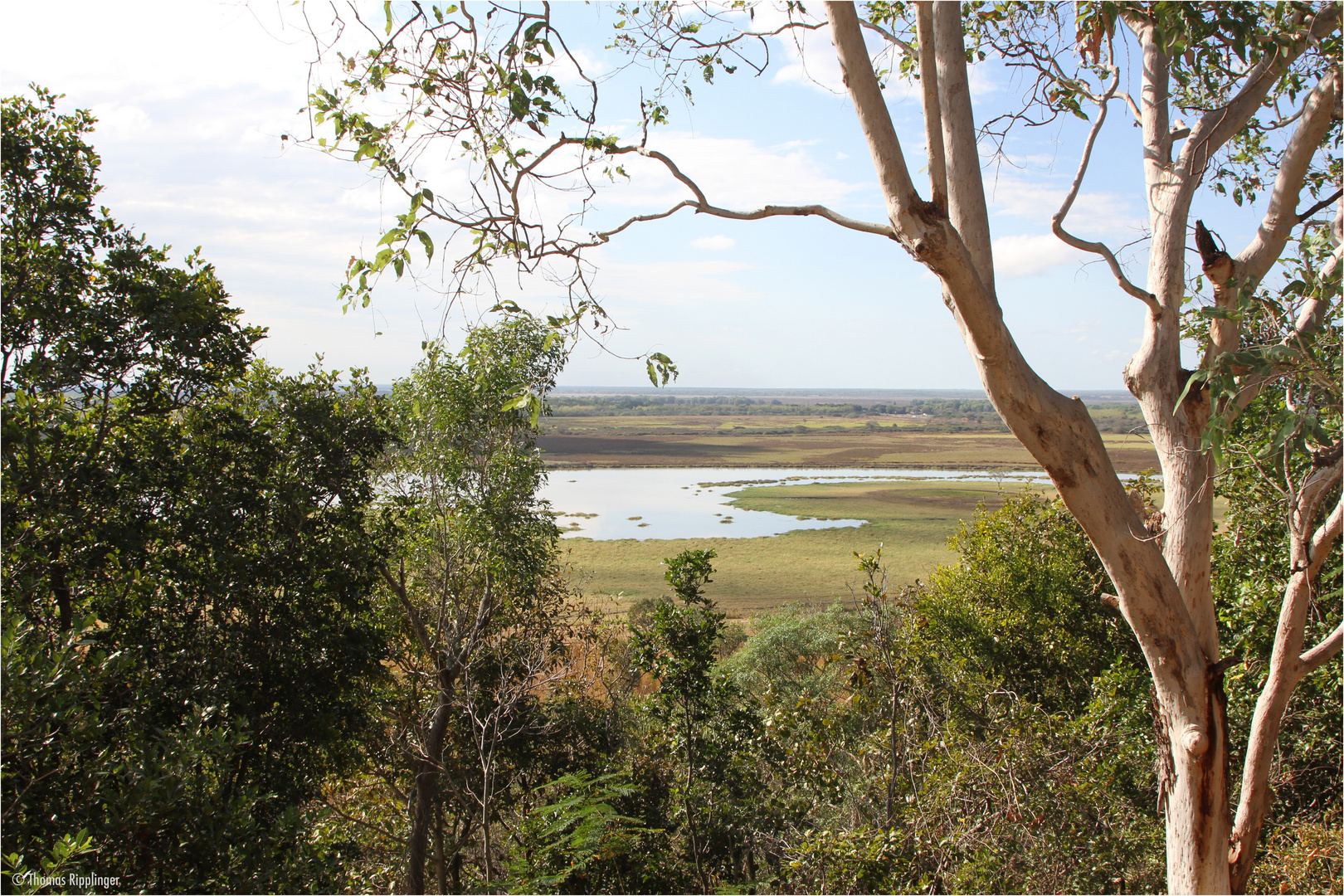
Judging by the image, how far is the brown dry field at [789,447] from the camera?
64062 mm

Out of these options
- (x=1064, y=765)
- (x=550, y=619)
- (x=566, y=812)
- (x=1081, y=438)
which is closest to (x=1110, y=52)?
(x=1081, y=438)

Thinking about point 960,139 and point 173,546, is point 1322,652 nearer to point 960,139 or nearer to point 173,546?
point 960,139

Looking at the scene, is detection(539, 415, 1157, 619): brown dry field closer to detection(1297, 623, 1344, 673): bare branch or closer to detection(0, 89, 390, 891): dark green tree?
detection(1297, 623, 1344, 673): bare branch

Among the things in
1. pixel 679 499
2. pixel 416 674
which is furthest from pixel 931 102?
pixel 679 499

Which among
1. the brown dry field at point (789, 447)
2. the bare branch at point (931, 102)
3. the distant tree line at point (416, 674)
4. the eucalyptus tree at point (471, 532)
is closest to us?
the bare branch at point (931, 102)

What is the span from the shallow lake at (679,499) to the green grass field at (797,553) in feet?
5.54

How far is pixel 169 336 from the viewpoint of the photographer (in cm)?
625

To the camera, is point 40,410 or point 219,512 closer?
point 40,410

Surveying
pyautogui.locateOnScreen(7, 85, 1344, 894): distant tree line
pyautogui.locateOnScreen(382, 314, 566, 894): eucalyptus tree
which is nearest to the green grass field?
pyautogui.locateOnScreen(382, 314, 566, 894): eucalyptus tree

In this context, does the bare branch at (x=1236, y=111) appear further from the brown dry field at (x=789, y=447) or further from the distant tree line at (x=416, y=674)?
the brown dry field at (x=789, y=447)

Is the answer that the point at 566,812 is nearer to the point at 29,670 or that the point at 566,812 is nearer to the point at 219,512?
the point at 219,512

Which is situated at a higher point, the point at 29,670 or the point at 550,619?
the point at 29,670

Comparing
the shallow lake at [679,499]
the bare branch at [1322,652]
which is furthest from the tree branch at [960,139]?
the shallow lake at [679,499]

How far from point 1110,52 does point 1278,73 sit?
29.7 inches
